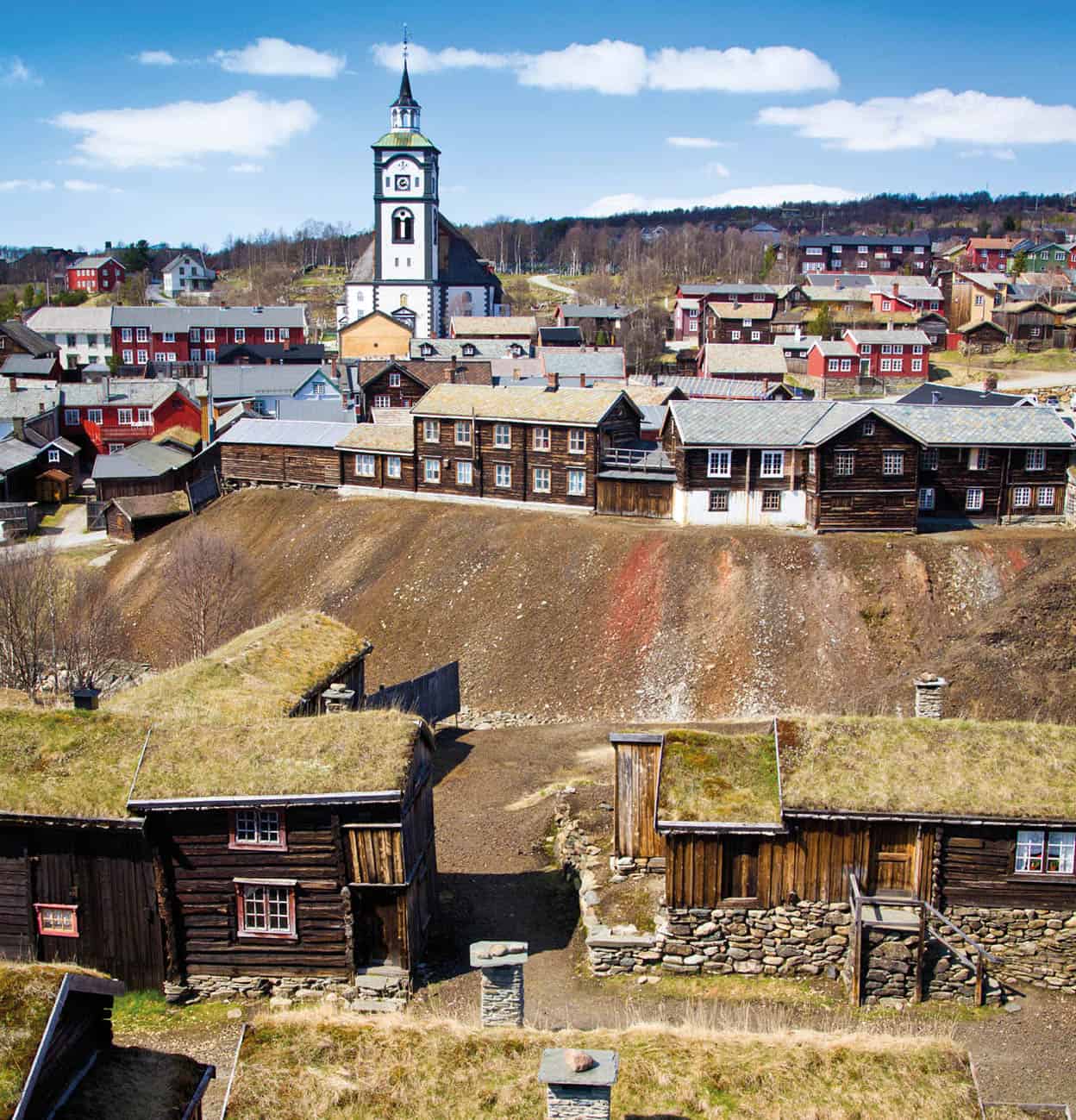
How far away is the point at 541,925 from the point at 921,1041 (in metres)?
9.15

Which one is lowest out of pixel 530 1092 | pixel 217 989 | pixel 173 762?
pixel 217 989

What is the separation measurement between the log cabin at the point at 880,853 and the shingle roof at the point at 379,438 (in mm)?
37028

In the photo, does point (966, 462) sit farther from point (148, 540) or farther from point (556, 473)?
point (148, 540)

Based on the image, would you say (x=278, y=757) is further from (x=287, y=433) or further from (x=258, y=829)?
(x=287, y=433)

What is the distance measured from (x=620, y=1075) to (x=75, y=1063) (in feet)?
19.6

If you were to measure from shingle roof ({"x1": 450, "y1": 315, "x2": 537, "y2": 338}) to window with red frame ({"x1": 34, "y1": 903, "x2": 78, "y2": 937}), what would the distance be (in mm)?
77131

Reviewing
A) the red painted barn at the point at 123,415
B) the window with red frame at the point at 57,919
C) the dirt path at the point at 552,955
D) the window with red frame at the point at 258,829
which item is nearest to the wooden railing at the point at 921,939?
the dirt path at the point at 552,955

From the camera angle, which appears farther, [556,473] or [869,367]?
[869,367]

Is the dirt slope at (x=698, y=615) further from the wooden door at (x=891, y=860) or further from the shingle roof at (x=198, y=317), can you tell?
the shingle roof at (x=198, y=317)

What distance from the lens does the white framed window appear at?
147 ft

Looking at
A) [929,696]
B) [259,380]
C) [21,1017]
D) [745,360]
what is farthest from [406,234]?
[21,1017]

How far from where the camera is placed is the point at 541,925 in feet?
72.5

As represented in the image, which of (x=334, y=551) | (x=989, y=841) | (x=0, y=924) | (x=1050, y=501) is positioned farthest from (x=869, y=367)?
(x=0, y=924)

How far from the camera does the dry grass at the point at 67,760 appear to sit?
19.3 m
